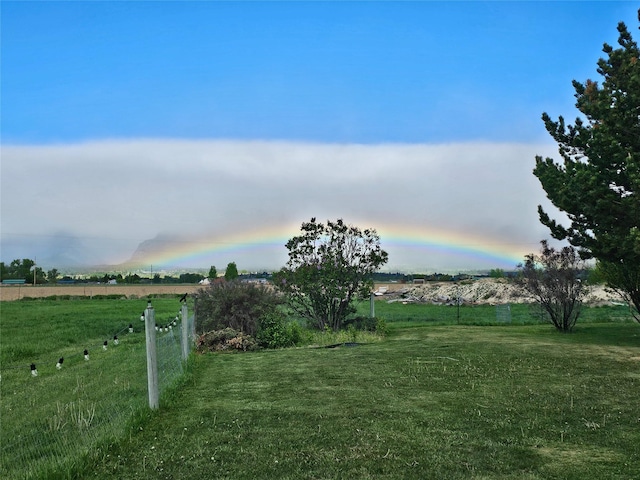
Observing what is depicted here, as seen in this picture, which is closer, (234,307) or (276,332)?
(276,332)

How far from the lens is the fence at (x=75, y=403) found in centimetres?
514

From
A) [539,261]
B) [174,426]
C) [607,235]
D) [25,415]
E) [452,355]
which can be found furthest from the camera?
[539,261]

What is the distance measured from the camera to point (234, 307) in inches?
596

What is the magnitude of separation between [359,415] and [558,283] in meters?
13.4

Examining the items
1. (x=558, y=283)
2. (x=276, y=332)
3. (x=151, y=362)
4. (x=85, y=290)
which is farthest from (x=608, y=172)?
(x=85, y=290)

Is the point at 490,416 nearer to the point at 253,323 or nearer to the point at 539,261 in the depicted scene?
the point at 253,323

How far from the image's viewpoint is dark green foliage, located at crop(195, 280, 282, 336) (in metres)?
15.1

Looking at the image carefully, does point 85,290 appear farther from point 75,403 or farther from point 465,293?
point 75,403

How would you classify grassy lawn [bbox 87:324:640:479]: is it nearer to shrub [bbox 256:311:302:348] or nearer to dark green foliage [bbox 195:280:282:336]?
shrub [bbox 256:311:302:348]

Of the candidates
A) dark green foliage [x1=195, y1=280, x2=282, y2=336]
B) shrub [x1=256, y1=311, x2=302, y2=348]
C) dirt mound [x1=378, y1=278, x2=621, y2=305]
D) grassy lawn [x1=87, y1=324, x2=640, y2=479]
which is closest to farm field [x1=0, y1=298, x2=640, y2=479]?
grassy lawn [x1=87, y1=324, x2=640, y2=479]

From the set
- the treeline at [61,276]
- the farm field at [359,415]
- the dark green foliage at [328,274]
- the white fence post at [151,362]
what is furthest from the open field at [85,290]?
the white fence post at [151,362]

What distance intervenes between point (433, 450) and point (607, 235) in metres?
11.0

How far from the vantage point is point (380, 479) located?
13.4 ft

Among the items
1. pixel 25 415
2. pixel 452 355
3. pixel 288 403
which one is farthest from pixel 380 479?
pixel 452 355
